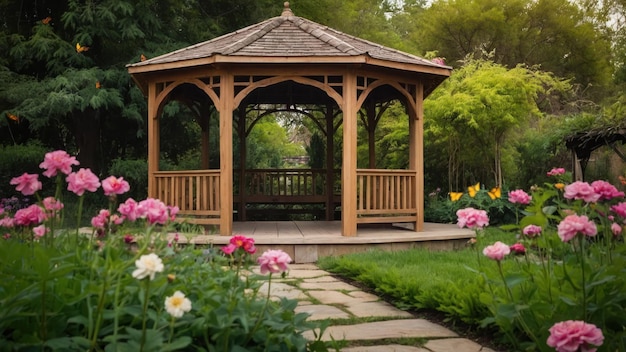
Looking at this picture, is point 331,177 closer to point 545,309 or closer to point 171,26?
point 171,26

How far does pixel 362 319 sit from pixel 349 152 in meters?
4.26

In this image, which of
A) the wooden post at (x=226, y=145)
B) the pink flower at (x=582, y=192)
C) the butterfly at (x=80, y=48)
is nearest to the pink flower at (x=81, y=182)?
the pink flower at (x=582, y=192)

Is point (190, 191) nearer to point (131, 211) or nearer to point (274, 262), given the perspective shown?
point (131, 211)

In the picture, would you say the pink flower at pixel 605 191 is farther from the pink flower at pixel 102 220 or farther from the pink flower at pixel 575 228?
the pink flower at pixel 102 220

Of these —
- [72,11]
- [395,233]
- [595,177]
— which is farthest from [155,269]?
[595,177]

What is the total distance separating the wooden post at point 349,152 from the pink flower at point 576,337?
615 cm

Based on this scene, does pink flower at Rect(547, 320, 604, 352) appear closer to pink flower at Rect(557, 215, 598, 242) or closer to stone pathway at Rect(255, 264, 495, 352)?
pink flower at Rect(557, 215, 598, 242)

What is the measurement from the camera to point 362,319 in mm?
4293

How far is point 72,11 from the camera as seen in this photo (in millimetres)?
13055

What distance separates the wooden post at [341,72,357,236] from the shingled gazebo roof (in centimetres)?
43

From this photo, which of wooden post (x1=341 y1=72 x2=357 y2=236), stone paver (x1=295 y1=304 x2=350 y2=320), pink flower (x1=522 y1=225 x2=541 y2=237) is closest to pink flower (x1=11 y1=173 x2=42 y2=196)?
stone paver (x1=295 y1=304 x2=350 y2=320)

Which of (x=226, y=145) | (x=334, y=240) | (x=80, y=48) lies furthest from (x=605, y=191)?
(x=80, y=48)

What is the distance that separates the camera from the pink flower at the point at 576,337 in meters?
2.15

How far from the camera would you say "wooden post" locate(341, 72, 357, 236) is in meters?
8.34
